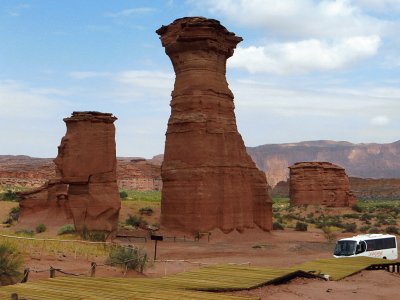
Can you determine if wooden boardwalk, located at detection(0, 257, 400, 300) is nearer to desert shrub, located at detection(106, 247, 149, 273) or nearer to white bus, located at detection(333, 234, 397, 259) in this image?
desert shrub, located at detection(106, 247, 149, 273)

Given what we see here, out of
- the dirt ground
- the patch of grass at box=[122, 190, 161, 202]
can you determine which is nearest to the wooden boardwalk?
the dirt ground

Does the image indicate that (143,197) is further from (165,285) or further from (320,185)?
(165,285)

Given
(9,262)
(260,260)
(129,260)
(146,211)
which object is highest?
(146,211)

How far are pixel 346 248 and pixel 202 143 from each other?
13466mm

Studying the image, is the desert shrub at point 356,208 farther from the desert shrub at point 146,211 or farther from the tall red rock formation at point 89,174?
the tall red rock formation at point 89,174

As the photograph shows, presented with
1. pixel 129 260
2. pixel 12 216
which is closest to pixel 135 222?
pixel 12 216

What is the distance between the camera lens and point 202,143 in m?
36.6

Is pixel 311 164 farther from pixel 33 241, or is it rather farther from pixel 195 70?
Answer: pixel 33 241

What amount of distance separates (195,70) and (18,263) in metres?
23.8

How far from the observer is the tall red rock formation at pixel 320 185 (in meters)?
73.2

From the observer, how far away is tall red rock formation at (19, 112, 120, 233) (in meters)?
32.9

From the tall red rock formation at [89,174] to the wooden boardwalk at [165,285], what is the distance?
16.6m

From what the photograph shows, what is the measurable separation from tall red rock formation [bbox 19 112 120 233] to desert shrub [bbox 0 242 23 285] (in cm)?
1557

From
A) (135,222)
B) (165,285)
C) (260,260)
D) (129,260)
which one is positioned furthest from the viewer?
(135,222)
